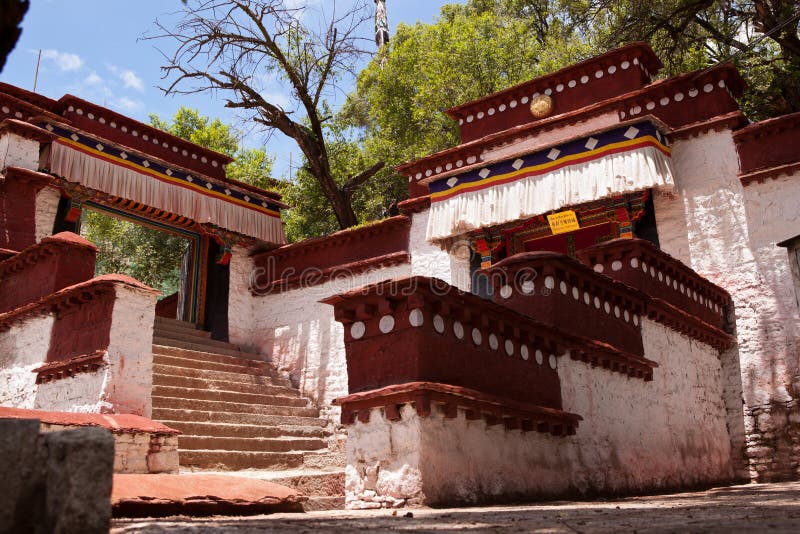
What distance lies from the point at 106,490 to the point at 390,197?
56.9 ft

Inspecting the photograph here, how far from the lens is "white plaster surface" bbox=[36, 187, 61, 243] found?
10617mm

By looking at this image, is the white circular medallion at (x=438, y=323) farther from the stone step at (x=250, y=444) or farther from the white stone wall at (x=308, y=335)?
the white stone wall at (x=308, y=335)

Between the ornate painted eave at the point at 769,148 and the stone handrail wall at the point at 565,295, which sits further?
the ornate painted eave at the point at 769,148

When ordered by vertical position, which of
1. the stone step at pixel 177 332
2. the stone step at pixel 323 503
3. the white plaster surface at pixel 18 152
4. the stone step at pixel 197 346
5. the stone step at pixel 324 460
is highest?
the white plaster surface at pixel 18 152

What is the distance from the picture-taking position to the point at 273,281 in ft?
43.8

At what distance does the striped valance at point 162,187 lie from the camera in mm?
11016

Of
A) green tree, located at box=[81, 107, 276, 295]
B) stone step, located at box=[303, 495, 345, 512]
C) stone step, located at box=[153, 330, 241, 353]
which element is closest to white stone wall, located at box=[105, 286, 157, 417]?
stone step, located at box=[303, 495, 345, 512]

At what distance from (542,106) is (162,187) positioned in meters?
6.52

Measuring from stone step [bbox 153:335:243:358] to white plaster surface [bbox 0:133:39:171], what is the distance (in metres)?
3.08

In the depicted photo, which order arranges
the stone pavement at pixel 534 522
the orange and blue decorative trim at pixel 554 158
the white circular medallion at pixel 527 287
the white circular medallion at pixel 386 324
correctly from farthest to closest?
the orange and blue decorative trim at pixel 554 158 → the white circular medallion at pixel 527 287 → the white circular medallion at pixel 386 324 → the stone pavement at pixel 534 522

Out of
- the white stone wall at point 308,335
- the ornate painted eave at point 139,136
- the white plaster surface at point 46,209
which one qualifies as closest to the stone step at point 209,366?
the white stone wall at point 308,335

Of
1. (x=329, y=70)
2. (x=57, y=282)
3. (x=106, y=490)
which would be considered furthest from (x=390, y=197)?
(x=106, y=490)

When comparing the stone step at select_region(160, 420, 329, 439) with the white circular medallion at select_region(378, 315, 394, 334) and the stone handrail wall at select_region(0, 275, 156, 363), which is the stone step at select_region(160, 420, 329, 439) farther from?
the white circular medallion at select_region(378, 315, 394, 334)

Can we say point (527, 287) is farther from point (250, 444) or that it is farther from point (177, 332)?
point (177, 332)
